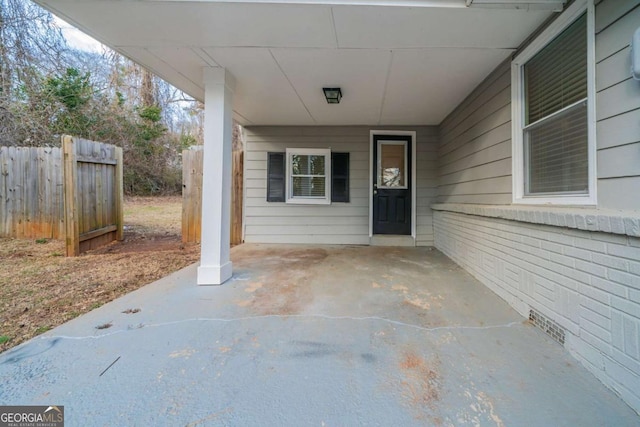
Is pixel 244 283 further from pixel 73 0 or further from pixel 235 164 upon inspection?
pixel 235 164

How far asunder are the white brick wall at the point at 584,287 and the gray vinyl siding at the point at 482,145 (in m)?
0.52

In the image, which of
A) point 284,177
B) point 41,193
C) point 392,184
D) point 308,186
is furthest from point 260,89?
point 41,193

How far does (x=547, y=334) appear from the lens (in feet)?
6.10

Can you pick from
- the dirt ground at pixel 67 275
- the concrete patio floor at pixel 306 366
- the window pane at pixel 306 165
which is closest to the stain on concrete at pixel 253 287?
the concrete patio floor at pixel 306 366

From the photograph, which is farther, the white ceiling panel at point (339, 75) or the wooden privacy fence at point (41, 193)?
the wooden privacy fence at point (41, 193)

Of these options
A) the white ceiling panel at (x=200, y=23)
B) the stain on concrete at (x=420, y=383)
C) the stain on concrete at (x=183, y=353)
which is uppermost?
the white ceiling panel at (x=200, y=23)

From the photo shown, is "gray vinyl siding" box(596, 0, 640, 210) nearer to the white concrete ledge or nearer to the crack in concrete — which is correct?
the white concrete ledge

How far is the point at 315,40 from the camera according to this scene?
2312 millimetres

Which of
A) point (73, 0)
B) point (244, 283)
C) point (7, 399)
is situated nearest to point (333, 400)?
point (7, 399)

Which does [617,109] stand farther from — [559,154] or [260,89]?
[260,89]

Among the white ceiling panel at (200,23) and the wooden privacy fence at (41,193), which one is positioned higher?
the white ceiling panel at (200,23)

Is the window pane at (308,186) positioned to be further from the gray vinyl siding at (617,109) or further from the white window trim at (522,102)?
the gray vinyl siding at (617,109)

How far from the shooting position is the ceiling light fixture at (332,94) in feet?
10.9

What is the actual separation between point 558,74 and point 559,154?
589 mm
